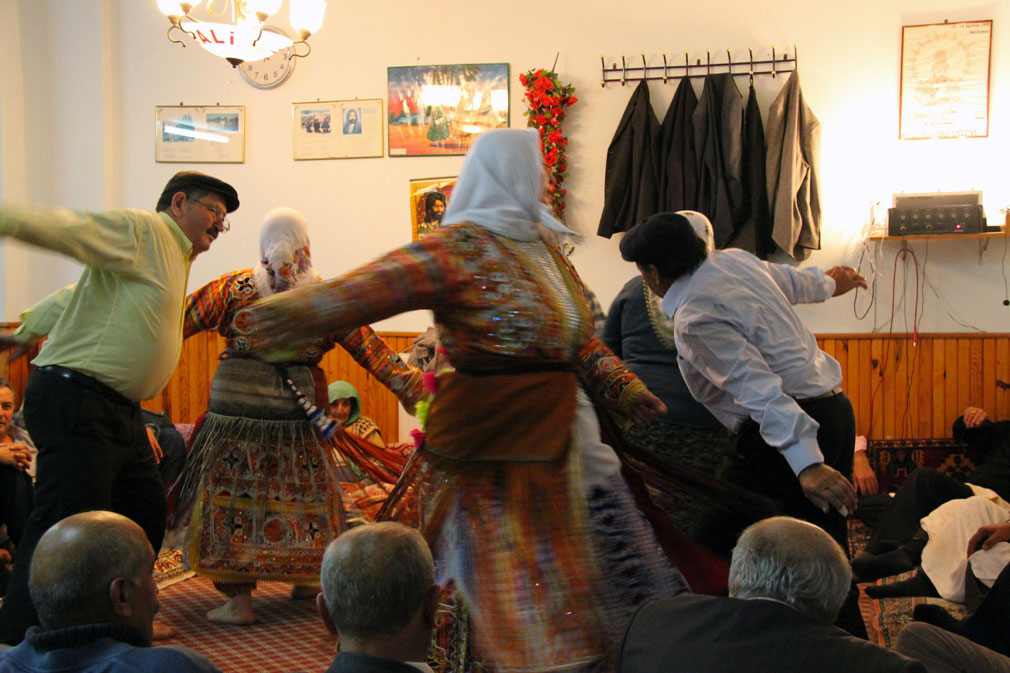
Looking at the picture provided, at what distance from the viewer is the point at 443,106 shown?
20.8 ft

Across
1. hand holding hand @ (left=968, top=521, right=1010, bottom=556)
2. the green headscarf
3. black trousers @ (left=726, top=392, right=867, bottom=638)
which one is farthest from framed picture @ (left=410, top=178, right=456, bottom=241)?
black trousers @ (left=726, top=392, right=867, bottom=638)

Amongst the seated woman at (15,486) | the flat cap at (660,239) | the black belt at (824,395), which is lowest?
the seated woman at (15,486)

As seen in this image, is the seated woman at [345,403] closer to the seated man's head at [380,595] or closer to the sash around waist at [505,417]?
the sash around waist at [505,417]

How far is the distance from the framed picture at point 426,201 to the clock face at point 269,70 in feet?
3.95

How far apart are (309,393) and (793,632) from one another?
7.82ft

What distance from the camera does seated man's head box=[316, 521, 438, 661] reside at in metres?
1.32

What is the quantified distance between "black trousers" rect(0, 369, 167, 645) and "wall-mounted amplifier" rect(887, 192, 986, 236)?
14.9 ft

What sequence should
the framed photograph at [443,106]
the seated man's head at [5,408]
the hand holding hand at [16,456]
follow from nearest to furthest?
1. the hand holding hand at [16,456]
2. the seated man's head at [5,408]
3. the framed photograph at [443,106]

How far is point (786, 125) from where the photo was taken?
223 inches

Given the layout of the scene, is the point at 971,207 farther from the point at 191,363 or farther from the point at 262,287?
the point at 191,363

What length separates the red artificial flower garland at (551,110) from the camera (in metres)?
6.05

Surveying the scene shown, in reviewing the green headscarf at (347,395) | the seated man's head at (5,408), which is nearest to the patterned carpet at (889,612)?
the green headscarf at (347,395)

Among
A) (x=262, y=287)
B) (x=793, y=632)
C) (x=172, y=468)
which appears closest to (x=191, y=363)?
(x=172, y=468)

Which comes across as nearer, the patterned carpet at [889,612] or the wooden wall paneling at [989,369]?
the patterned carpet at [889,612]
